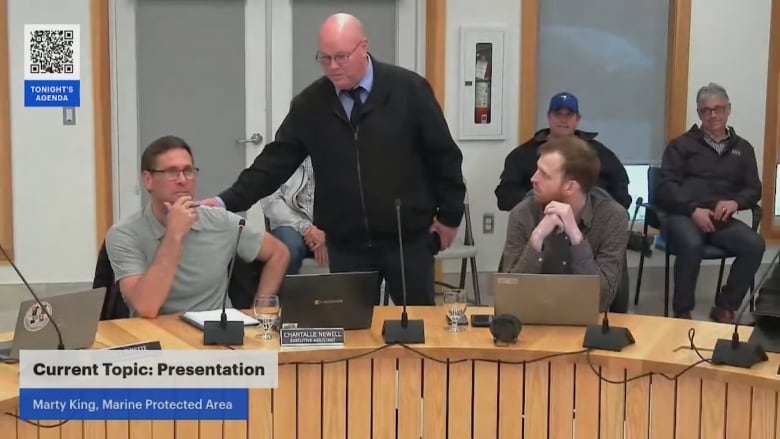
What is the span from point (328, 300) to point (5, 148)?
3580mm

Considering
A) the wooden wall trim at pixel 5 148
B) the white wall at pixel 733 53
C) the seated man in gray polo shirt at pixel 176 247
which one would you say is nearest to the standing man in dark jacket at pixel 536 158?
the white wall at pixel 733 53

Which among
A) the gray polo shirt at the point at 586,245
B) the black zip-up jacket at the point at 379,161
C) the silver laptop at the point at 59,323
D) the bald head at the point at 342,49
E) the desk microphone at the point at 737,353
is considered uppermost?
the bald head at the point at 342,49

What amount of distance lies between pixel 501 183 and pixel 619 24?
131 cm

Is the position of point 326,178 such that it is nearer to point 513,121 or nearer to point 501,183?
point 501,183

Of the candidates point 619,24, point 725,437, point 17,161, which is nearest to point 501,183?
point 619,24

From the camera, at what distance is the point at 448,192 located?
3.25 meters

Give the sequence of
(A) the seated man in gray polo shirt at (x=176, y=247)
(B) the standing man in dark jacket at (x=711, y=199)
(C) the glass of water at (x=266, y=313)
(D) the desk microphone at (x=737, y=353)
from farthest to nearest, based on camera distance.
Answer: (B) the standing man in dark jacket at (x=711, y=199)
(A) the seated man in gray polo shirt at (x=176, y=247)
(C) the glass of water at (x=266, y=313)
(D) the desk microphone at (x=737, y=353)

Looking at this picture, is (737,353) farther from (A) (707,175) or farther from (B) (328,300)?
(A) (707,175)

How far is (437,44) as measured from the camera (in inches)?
212

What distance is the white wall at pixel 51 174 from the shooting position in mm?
5195

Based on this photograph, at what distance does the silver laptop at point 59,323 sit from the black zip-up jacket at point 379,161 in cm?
106

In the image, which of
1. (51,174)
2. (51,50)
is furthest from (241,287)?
(51,50)

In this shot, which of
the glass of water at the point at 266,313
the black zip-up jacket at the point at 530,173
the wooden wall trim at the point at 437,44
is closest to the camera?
the glass of water at the point at 266,313

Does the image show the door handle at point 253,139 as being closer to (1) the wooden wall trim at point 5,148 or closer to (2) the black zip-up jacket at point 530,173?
(1) the wooden wall trim at point 5,148
